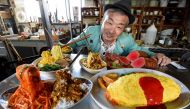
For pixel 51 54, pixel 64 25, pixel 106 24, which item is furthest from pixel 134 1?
pixel 51 54

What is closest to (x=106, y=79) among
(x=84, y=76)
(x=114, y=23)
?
(x=84, y=76)

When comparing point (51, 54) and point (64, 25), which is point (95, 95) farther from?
point (64, 25)

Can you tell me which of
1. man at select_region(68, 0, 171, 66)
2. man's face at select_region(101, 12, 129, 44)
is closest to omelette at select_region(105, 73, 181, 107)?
man at select_region(68, 0, 171, 66)

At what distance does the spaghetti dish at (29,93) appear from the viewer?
1.88 feet

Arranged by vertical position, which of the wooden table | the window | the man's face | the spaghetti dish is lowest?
the wooden table

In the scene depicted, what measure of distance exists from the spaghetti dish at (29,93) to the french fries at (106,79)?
0.88ft

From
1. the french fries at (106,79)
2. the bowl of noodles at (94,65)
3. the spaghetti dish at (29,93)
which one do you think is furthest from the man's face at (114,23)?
the spaghetti dish at (29,93)

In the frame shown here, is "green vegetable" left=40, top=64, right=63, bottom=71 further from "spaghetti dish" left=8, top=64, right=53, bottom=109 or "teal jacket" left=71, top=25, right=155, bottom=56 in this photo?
"teal jacket" left=71, top=25, right=155, bottom=56

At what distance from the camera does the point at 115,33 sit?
1.39m

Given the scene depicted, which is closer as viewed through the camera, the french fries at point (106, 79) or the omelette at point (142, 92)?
the omelette at point (142, 92)

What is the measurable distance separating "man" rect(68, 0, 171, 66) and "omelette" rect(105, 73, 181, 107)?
0.58 metres

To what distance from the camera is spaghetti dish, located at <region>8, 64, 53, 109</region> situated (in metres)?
0.57

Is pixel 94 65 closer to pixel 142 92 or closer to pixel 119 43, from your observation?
pixel 142 92

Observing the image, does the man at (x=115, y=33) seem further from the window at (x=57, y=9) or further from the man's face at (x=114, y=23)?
the window at (x=57, y=9)
